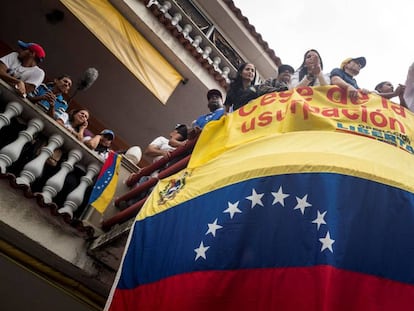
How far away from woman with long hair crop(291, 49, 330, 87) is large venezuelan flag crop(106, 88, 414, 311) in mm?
1029

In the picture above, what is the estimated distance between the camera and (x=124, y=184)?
189 inches

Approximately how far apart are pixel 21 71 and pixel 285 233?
3495 mm

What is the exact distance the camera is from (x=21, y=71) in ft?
15.5

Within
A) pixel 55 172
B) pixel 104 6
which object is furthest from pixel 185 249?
pixel 104 6

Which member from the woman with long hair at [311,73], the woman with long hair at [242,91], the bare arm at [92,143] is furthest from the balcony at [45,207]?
the woman with long hair at [311,73]

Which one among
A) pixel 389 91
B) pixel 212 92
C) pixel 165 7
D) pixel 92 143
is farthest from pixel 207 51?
pixel 389 91

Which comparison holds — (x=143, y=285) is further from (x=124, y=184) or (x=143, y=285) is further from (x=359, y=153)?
(x=124, y=184)

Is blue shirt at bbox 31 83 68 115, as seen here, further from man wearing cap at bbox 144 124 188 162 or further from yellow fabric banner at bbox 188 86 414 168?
yellow fabric banner at bbox 188 86 414 168

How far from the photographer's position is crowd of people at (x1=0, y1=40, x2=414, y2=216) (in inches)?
167

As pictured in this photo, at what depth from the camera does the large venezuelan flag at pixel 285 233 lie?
7.54 ft

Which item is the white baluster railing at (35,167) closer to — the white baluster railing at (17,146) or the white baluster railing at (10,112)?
the white baluster railing at (17,146)

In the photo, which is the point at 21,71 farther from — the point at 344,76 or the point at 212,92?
the point at 344,76

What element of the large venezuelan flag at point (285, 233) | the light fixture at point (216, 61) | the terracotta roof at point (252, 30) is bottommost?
the large venezuelan flag at point (285, 233)

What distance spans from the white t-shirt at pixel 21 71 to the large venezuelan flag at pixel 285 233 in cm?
232
